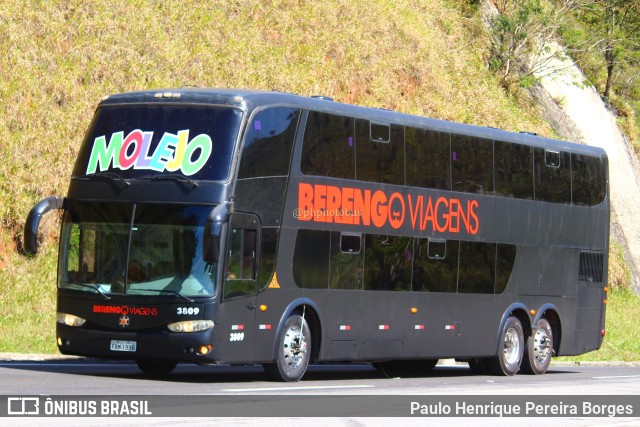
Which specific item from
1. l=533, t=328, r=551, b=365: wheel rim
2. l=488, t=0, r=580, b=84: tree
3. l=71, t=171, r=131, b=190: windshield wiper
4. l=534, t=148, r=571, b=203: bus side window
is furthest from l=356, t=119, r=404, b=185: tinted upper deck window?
l=488, t=0, r=580, b=84: tree

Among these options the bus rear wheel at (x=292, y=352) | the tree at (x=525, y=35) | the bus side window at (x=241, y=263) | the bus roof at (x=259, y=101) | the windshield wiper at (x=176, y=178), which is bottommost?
the bus rear wheel at (x=292, y=352)

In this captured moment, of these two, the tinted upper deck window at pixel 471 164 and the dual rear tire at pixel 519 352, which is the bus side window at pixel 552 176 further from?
the dual rear tire at pixel 519 352

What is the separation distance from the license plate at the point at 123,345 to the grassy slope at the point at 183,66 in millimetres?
4724

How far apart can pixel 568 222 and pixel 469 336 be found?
4368 millimetres

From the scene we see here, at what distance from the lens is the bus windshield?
17.7 meters

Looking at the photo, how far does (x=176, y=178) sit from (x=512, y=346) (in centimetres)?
957

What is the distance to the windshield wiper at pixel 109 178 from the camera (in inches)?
713

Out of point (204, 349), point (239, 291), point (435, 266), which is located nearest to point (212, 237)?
point (239, 291)

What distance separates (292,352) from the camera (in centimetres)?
1914

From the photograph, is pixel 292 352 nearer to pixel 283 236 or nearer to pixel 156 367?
pixel 283 236

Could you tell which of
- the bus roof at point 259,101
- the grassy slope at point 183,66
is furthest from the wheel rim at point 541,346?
the grassy slope at point 183,66

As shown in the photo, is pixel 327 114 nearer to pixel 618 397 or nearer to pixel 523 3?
pixel 618 397

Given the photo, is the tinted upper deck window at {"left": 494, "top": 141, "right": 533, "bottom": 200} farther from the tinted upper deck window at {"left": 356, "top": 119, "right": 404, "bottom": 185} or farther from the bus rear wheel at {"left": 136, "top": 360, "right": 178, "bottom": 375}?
the bus rear wheel at {"left": 136, "top": 360, "right": 178, "bottom": 375}

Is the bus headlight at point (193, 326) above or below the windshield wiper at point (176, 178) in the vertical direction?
below
